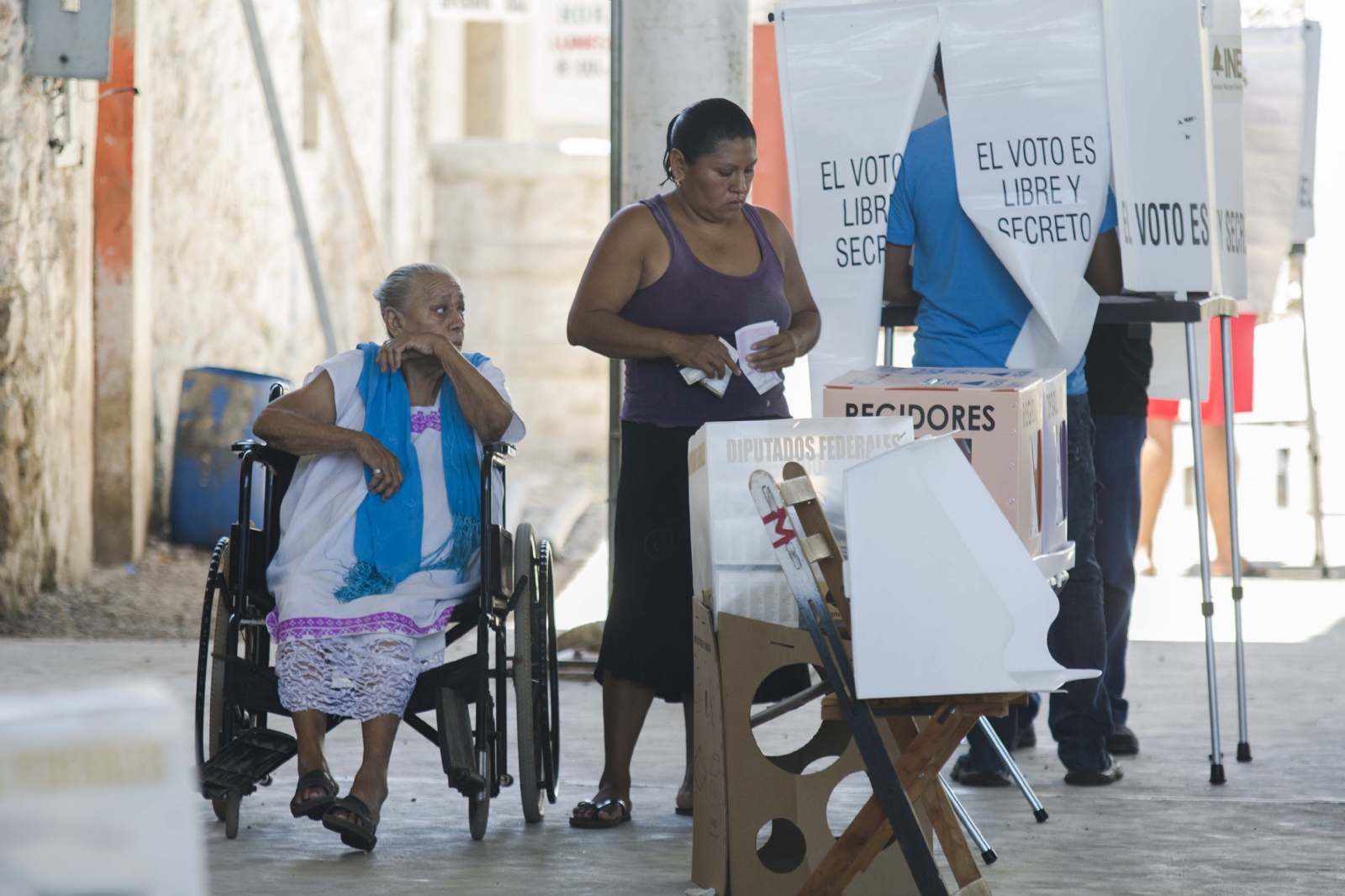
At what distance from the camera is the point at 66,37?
5969 millimetres

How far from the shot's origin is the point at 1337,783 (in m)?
3.60

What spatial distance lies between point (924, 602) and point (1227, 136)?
7.06 feet

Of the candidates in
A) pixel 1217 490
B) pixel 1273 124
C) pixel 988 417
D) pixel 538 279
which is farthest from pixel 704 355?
pixel 538 279

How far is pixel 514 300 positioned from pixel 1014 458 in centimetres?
1215

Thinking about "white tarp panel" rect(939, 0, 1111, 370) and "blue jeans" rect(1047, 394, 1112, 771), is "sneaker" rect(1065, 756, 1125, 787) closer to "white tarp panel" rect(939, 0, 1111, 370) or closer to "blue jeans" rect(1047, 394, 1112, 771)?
"blue jeans" rect(1047, 394, 1112, 771)

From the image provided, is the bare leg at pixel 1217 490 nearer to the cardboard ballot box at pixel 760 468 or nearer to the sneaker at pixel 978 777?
the sneaker at pixel 978 777

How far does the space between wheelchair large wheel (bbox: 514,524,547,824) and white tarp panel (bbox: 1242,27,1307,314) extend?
263 centimetres

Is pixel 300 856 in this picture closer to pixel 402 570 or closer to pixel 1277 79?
pixel 402 570

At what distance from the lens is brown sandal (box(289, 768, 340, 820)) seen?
2.87 metres

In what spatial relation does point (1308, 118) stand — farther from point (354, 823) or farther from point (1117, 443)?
point (354, 823)

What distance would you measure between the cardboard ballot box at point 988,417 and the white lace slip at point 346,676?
0.99 meters

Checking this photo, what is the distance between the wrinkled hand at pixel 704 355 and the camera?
3.16 meters

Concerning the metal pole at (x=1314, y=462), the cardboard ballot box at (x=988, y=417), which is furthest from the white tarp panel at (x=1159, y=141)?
the metal pole at (x=1314, y=462)

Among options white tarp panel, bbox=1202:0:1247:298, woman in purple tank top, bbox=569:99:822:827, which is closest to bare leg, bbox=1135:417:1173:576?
white tarp panel, bbox=1202:0:1247:298
